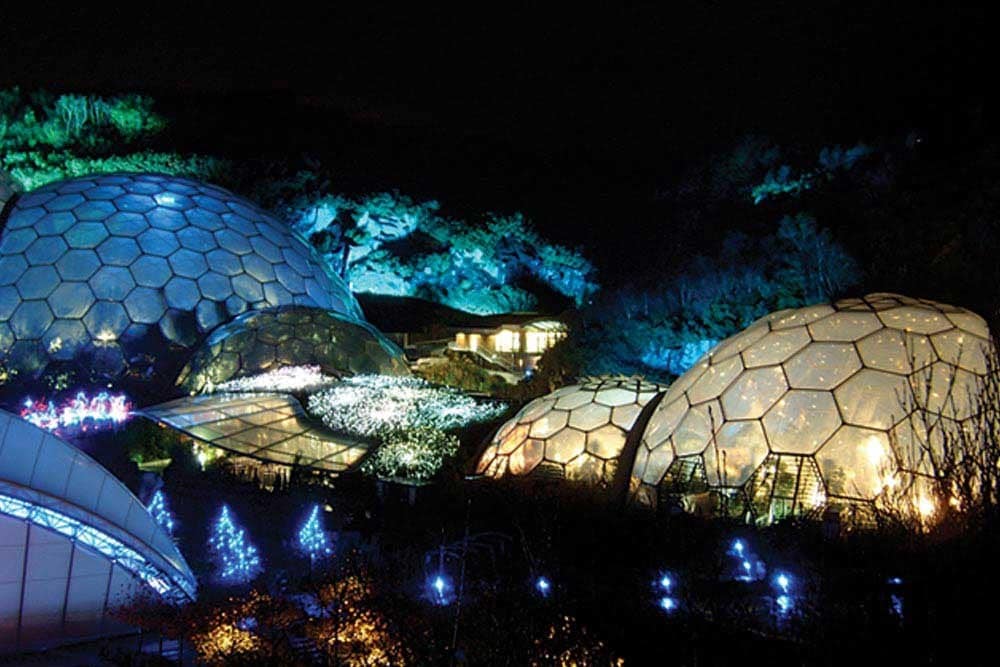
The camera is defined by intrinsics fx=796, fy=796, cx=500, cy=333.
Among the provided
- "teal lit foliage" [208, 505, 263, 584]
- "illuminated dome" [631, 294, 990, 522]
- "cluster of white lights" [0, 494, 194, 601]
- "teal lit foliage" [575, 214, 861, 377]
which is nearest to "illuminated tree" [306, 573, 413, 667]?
"cluster of white lights" [0, 494, 194, 601]

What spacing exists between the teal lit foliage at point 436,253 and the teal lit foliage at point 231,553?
1895 cm

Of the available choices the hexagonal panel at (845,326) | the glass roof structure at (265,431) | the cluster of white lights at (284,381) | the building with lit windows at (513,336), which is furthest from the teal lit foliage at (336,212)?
the hexagonal panel at (845,326)

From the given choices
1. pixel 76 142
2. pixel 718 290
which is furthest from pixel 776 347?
pixel 76 142

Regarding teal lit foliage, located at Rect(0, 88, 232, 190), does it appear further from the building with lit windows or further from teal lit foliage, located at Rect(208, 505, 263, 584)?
teal lit foliage, located at Rect(208, 505, 263, 584)

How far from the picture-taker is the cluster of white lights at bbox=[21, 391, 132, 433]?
37.4ft

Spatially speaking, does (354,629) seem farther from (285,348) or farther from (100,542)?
(285,348)

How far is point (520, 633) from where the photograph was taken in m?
4.50

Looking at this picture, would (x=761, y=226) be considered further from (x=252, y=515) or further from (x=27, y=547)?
(x=27, y=547)

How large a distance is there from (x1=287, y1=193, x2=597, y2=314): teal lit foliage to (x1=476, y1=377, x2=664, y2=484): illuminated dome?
60.2ft

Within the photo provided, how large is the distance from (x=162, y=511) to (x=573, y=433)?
194 inches

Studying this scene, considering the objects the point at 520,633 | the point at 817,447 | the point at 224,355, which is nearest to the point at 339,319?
the point at 224,355

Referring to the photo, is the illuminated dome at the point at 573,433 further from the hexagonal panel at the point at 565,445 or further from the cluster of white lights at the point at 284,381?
the cluster of white lights at the point at 284,381

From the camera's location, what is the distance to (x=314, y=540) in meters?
8.33

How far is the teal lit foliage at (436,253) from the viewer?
27.8 metres
